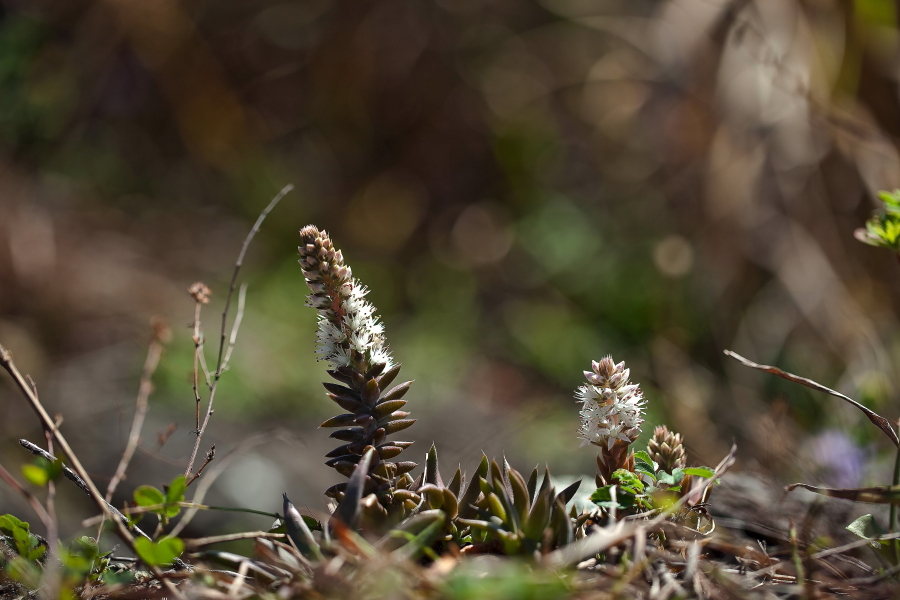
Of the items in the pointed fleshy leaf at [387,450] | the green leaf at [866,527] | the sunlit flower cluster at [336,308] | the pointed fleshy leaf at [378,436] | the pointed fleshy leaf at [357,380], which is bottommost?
the green leaf at [866,527]

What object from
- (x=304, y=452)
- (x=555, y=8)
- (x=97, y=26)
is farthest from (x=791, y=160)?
(x=97, y=26)

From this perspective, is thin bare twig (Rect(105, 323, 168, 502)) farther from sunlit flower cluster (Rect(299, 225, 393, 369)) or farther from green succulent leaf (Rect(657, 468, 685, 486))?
green succulent leaf (Rect(657, 468, 685, 486))

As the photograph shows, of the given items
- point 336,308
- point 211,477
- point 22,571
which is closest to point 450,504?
point 336,308

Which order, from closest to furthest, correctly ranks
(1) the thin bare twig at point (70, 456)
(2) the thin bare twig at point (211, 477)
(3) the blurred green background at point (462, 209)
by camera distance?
(1) the thin bare twig at point (70, 456)
(2) the thin bare twig at point (211, 477)
(3) the blurred green background at point (462, 209)

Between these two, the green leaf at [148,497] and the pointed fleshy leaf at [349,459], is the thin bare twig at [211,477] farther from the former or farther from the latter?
the pointed fleshy leaf at [349,459]

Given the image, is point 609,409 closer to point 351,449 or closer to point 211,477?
point 351,449

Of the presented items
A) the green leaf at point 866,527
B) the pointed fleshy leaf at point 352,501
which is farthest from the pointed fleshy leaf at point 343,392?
the green leaf at point 866,527
